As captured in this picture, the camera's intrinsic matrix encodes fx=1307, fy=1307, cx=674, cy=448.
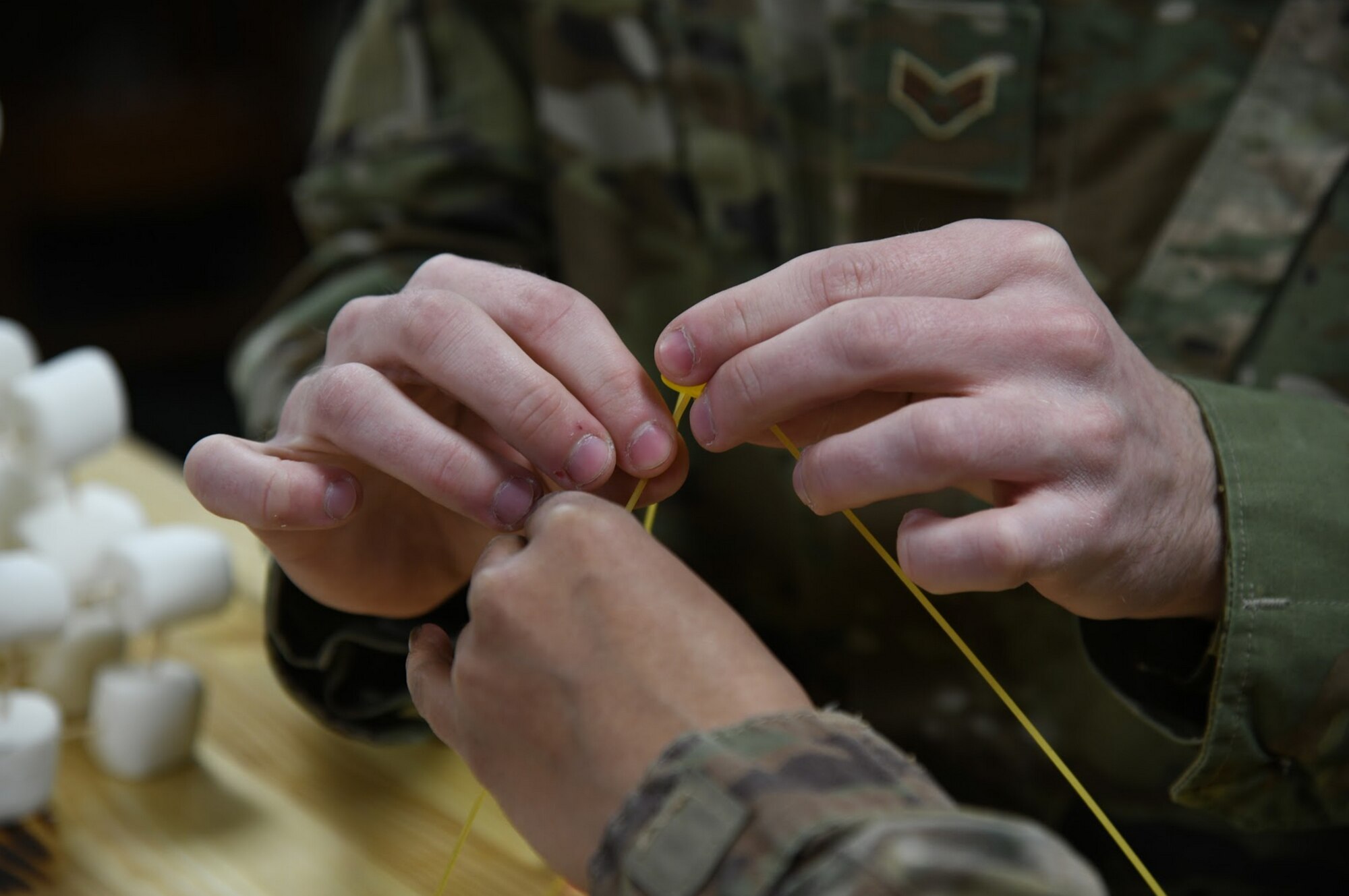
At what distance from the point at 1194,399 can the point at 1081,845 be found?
330mm

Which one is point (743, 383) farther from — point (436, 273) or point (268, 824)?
point (268, 824)

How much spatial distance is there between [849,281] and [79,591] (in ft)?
1.57

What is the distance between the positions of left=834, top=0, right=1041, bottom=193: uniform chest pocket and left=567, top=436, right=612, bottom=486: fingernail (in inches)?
14.2

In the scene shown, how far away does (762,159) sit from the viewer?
2.73 feet

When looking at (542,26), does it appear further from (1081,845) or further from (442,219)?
(1081,845)

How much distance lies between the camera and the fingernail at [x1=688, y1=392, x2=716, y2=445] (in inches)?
18.9

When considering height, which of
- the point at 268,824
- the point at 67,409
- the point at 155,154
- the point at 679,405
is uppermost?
the point at 679,405

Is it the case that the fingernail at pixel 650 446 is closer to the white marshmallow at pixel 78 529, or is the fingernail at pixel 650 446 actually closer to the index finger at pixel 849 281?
the index finger at pixel 849 281

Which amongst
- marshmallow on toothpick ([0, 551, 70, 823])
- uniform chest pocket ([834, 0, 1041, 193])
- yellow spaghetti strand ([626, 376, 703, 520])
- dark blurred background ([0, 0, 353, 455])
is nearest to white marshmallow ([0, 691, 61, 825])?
marshmallow on toothpick ([0, 551, 70, 823])

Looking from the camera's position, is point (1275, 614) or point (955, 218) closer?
point (1275, 614)

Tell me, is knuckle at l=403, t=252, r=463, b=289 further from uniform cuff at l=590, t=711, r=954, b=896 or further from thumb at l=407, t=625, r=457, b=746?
uniform cuff at l=590, t=711, r=954, b=896

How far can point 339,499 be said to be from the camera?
528mm

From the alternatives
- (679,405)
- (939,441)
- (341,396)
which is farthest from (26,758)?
(939,441)

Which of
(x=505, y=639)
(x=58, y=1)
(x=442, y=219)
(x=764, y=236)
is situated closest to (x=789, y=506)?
(x=764, y=236)
